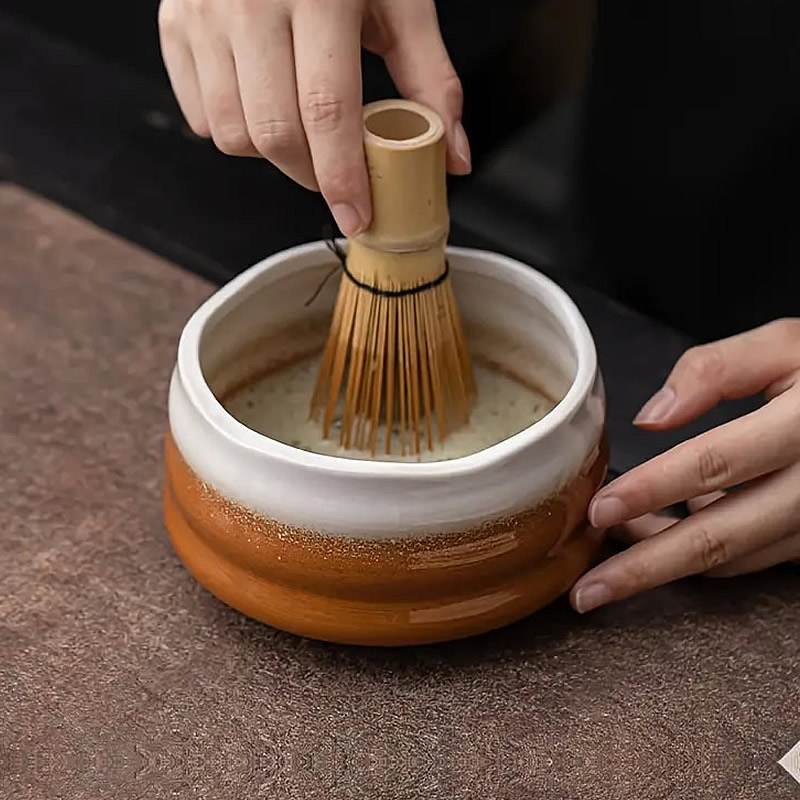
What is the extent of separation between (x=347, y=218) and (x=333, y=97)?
5 centimetres

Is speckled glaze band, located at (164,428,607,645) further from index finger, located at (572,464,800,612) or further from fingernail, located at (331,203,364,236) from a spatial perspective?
fingernail, located at (331,203,364,236)

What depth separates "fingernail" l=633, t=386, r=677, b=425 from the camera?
67 centimetres

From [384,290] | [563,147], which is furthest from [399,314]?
[563,147]

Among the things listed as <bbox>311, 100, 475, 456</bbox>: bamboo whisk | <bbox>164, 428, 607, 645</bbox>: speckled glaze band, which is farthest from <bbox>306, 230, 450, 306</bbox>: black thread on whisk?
<bbox>164, 428, 607, 645</bbox>: speckled glaze band

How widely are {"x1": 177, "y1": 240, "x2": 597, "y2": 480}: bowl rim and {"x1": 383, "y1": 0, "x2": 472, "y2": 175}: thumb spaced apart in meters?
0.07

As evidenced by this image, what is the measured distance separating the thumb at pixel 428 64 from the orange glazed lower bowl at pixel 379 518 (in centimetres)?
9

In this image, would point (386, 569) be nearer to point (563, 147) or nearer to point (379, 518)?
point (379, 518)

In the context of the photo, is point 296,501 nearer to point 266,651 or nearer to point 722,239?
point 266,651

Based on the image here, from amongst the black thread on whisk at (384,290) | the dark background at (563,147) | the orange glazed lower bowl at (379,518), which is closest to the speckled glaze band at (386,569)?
the orange glazed lower bowl at (379,518)

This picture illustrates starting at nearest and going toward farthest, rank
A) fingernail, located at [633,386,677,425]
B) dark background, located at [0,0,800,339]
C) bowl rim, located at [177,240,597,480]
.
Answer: bowl rim, located at [177,240,597,480]
fingernail, located at [633,386,677,425]
dark background, located at [0,0,800,339]

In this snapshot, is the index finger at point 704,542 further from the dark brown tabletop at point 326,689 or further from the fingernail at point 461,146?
the fingernail at point 461,146

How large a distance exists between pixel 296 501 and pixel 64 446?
0.73 feet

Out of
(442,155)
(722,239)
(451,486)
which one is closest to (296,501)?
(451,486)

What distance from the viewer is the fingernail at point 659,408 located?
2.18ft
